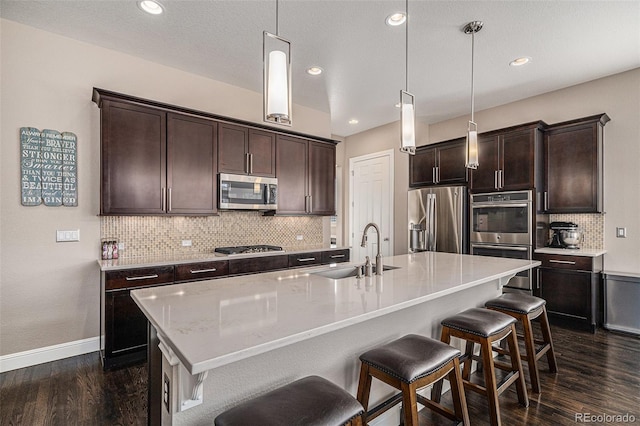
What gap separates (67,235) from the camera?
2.95 m

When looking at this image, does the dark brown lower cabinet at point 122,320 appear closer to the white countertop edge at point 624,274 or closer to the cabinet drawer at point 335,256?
the cabinet drawer at point 335,256

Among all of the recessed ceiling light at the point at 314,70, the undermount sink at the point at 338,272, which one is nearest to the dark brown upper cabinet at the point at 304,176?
the recessed ceiling light at the point at 314,70

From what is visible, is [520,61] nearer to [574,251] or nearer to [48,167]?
[574,251]

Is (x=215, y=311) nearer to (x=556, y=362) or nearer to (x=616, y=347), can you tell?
(x=556, y=362)

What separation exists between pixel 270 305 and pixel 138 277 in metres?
2.00

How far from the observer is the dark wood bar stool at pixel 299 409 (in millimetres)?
1038

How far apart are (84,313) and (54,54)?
95.9 inches

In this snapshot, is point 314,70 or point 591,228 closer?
point 314,70

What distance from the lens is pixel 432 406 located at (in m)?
1.71

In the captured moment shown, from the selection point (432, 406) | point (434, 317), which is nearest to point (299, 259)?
point (434, 317)

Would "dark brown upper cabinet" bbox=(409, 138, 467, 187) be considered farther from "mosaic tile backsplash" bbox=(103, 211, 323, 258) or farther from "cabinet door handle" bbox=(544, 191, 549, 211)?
"mosaic tile backsplash" bbox=(103, 211, 323, 258)

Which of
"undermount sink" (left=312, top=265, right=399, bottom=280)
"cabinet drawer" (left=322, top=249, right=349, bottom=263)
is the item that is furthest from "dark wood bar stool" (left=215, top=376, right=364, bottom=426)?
"cabinet drawer" (left=322, top=249, right=349, bottom=263)

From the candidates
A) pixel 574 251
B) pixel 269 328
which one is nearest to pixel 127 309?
pixel 269 328

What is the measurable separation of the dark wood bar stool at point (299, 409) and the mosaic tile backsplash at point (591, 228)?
424 cm
